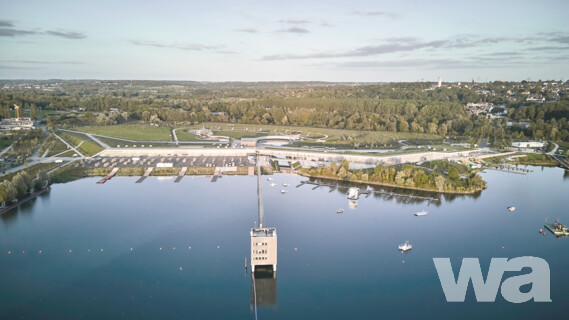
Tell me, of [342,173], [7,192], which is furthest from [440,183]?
[7,192]

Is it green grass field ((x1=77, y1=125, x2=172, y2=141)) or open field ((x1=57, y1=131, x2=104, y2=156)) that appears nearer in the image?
open field ((x1=57, y1=131, x2=104, y2=156))

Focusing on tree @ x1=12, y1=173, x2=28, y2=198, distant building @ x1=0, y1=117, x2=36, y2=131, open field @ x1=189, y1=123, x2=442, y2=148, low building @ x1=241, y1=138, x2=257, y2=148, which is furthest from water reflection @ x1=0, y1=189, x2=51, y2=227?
distant building @ x1=0, y1=117, x2=36, y2=131

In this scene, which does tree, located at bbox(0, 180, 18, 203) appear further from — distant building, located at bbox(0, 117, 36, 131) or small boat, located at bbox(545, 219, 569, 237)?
small boat, located at bbox(545, 219, 569, 237)

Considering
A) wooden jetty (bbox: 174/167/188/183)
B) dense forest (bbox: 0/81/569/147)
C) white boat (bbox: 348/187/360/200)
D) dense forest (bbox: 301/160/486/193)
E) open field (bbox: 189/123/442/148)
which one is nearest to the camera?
white boat (bbox: 348/187/360/200)

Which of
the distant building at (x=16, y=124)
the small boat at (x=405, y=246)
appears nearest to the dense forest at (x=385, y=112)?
the distant building at (x=16, y=124)

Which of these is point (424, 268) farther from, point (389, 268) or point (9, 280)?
point (9, 280)

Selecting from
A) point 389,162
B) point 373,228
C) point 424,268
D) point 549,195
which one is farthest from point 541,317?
point 389,162
